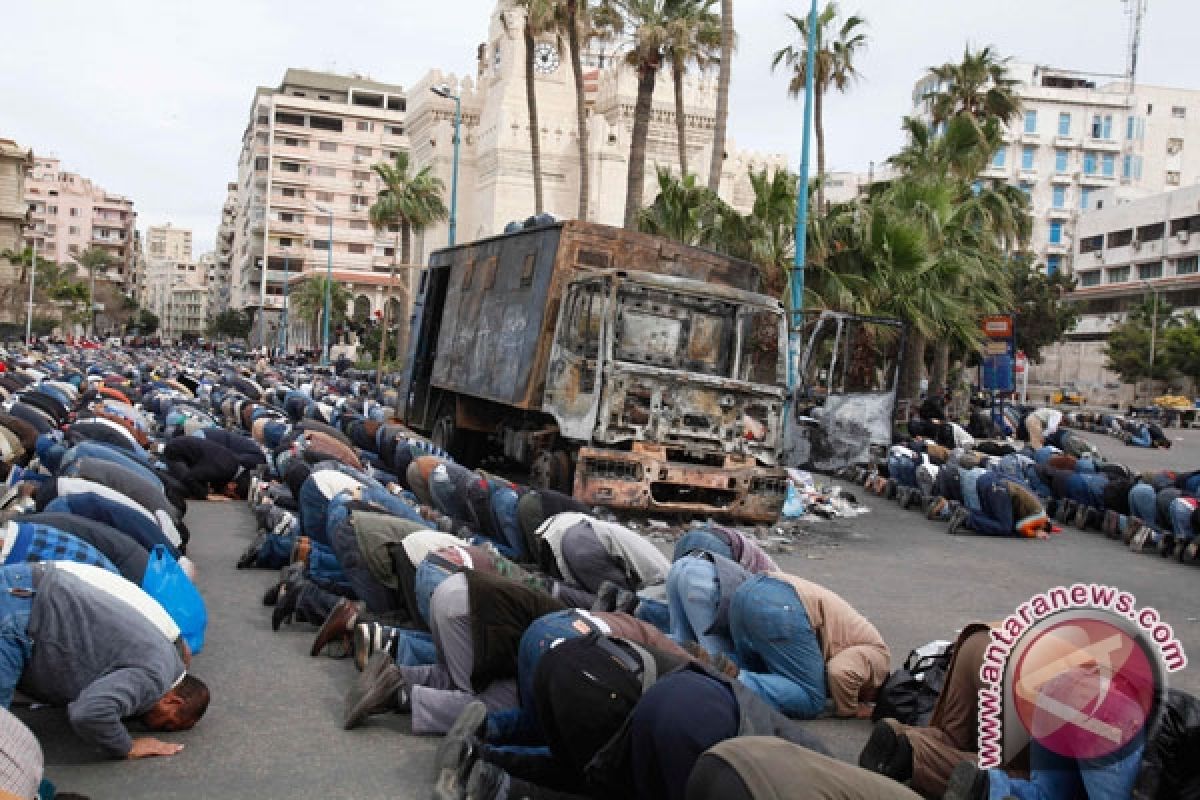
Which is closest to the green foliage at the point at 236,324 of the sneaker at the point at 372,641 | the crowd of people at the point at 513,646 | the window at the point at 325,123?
the window at the point at 325,123

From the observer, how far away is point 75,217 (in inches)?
4734

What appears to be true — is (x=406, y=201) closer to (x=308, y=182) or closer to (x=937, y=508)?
(x=937, y=508)

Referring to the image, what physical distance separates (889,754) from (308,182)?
9105 centimetres

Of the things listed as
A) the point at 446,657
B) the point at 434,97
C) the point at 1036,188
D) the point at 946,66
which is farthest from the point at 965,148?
the point at 1036,188

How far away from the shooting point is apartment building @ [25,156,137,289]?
11602cm

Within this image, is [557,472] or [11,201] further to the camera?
[11,201]

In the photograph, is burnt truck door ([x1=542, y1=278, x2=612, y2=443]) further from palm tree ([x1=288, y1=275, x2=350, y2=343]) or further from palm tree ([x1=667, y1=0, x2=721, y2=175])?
palm tree ([x1=288, y1=275, x2=350, y2=343])

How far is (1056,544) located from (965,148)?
15.0 metres

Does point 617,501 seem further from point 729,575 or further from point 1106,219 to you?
point 1106,219

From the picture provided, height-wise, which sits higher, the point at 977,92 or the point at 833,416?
the point at 977,92

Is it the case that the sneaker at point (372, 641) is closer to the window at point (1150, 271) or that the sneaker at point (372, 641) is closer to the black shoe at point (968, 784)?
the black shoe at point (968, 784)

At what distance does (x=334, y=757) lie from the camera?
511 cm

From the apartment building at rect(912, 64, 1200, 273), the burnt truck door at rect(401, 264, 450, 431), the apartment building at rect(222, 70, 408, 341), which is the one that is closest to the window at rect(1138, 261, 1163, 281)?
→ the apartment building at rect(912, 64, 1200, 273)

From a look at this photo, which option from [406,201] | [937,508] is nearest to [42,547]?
[937,508]
